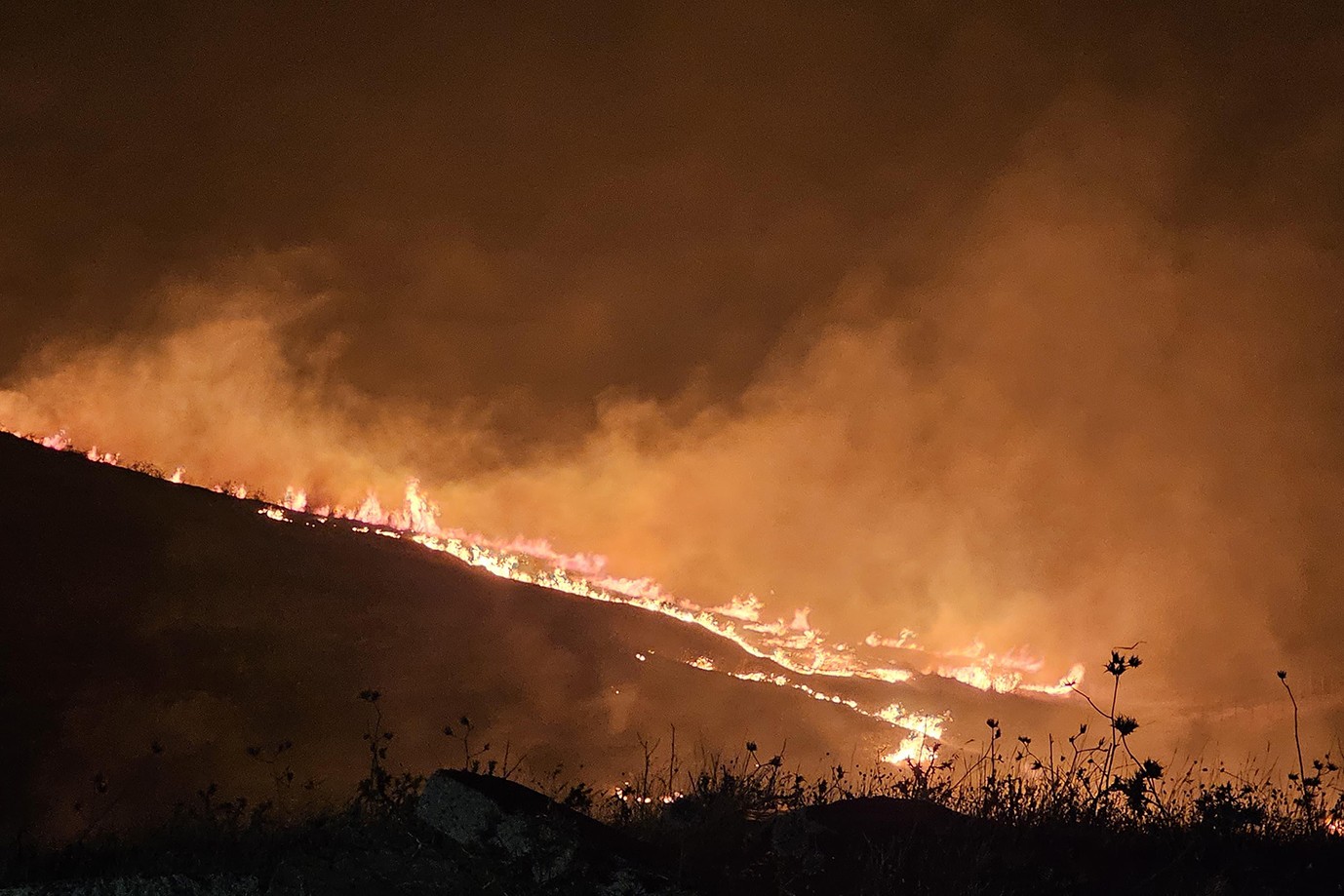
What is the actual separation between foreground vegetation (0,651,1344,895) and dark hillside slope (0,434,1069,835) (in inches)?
370

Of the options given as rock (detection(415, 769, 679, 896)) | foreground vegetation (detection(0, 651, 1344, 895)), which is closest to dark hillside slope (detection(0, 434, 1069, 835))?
foreground vegetation (detection(0, 651, 1344, 895))

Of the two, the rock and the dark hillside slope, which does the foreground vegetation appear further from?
the dark hillside slope

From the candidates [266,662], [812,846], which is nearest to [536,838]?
[812,846]

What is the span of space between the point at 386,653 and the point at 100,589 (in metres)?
5.61

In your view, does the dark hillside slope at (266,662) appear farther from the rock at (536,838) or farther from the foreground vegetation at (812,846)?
the rock at (536,838)

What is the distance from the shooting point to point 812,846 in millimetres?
6078

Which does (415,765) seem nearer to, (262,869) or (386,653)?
(386,653)

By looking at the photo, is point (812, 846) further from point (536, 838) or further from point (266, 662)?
point (266, 662)

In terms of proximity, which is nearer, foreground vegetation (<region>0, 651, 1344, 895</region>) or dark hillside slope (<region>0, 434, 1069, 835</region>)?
foreground vegetation (<region>0, 651, 1344, 895</region>)

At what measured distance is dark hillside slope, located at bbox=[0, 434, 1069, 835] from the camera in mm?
15867

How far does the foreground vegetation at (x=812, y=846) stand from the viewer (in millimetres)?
5223

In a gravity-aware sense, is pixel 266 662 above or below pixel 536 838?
above

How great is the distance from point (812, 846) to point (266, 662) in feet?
50.9

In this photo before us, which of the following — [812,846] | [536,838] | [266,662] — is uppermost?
[266,662]
